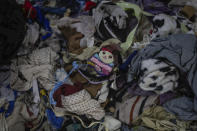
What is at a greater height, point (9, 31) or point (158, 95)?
point (9, 31)

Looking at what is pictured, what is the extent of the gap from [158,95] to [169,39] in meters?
0.41

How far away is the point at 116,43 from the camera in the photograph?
136 centimetres

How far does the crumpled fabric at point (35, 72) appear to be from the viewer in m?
1.32

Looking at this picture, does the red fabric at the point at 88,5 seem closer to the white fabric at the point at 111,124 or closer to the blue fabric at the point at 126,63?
the blue fabric at the point at 126,63

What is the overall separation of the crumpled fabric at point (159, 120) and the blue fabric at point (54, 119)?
55cm

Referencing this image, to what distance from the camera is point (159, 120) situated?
3.57 feet

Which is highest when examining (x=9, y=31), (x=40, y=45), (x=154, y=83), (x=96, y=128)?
(x=9, y=31)

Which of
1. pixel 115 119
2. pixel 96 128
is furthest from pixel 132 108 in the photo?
pixel 96 128

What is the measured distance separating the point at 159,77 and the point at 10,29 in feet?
3.69

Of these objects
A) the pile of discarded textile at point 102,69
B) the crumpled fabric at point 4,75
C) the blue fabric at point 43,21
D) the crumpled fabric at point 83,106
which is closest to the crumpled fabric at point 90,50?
the pile of discarded textile at point 102,69

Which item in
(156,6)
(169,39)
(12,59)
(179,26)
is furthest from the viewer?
(156,6)

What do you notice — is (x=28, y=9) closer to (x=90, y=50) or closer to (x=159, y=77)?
(x=90, y=50)

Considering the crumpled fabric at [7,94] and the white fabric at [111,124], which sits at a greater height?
the crumpled fabric at [7,94]

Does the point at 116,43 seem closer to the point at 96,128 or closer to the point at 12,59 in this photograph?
the point at 96,128
